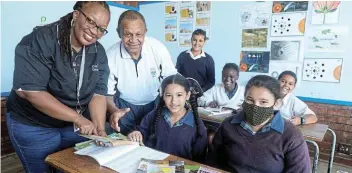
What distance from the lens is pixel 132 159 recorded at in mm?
1238

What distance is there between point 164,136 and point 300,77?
2485 millimetres

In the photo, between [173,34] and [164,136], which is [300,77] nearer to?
[173,34]

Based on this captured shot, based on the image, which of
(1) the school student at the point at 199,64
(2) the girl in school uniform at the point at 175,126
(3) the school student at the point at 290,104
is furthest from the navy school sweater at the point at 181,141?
(1) the school student at the point at 199,64

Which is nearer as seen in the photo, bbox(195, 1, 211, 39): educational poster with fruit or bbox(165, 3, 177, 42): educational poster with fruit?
bbox(195, 1, 211, 39): educational poster with fruit

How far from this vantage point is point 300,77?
3475 mm

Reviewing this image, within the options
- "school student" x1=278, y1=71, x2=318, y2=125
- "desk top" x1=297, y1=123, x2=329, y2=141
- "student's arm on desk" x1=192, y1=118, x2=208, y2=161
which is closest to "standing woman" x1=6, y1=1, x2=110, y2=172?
"student's arm on desk" x1=192, y1=118, x2=208, y2=161

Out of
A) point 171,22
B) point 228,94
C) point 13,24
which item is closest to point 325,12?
point 228,94

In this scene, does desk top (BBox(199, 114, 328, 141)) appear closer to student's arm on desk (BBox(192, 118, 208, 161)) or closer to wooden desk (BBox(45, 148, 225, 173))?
student's arm on desk (BBox(192, 118, 208, 161))

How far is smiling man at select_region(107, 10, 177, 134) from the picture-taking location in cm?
188

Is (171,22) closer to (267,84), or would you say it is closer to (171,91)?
(171,91)

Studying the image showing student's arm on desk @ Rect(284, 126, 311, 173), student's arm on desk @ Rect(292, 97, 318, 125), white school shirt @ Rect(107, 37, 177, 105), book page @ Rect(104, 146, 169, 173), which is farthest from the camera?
student's arm on desk @ Rect(292, 97, 318, 125)

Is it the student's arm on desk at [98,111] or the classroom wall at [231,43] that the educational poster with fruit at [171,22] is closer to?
the classroom wall at [231,43]

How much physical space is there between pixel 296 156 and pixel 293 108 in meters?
1.54

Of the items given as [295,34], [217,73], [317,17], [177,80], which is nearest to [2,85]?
[177,80]
